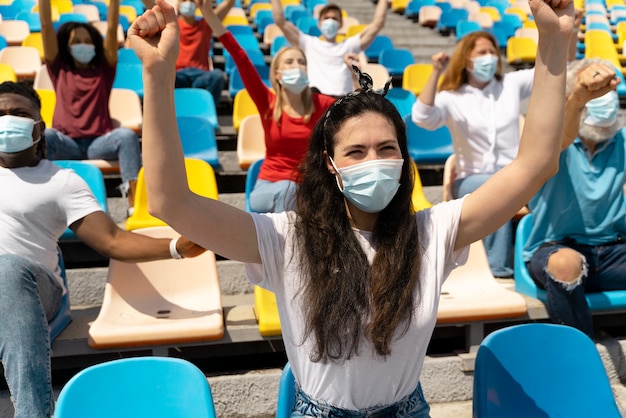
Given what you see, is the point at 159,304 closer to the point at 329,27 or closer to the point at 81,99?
the point at 81,99

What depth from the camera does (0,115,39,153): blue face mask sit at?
8.58 feet

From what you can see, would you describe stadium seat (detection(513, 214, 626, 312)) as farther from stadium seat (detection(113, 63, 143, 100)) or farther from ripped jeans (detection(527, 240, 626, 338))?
stadium seat (detection(113, 63, 143, 100))

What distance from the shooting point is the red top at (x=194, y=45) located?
19.5ft

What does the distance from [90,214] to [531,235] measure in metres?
1.84

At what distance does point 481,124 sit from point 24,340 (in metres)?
2.48

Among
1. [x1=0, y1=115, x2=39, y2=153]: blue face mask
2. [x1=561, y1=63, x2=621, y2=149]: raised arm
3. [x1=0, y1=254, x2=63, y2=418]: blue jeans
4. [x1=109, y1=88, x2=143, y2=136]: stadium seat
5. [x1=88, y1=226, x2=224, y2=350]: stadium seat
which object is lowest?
[x1=88, y1=226, x2=224, y2=350]: stadium seat

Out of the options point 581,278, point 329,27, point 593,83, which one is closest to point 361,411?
point 593,83

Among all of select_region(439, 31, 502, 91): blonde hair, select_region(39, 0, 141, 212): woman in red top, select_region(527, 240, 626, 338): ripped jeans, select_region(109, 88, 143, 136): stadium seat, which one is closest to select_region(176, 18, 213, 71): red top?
select_region(109, 88, 143, 136): stadium seat

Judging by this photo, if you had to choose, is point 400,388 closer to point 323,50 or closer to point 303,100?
point 303,100

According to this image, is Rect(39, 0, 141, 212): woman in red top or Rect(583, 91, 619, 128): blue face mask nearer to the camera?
Rect(583, 91, 619, 128): blue face mask

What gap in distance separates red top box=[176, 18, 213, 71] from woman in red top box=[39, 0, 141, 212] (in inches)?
60.0

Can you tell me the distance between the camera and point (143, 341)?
104 inches

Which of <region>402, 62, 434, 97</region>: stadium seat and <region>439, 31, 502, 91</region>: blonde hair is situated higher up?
<region>439, 31, 502, 91</region>: blonde hair

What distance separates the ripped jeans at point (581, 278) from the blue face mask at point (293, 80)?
4.87 feet
